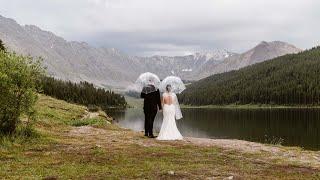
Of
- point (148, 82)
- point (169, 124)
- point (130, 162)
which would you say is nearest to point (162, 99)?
point (169, 124)

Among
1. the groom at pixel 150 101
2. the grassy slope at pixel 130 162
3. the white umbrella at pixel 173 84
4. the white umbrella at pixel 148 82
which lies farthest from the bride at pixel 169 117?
the grassy slope at pixel 130 162

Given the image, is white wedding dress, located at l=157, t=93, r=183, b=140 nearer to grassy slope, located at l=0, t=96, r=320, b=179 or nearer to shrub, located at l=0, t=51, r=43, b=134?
grassy slope, located at l=0, t=96, r=320, b=179

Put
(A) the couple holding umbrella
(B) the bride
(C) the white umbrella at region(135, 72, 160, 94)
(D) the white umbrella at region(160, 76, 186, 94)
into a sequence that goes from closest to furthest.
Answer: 1. (C) the white umbrella at region(135, 72, 160, 94)
2. (A) the couple holding umbrella
3. (D) the white umbrella at region(160, 76, 186, 94)
4. (B) the bride

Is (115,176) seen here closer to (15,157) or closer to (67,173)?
(67,173)

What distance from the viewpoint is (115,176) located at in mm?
20094

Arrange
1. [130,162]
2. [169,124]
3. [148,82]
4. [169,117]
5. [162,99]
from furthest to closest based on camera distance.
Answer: [162,99] → [169,117] → [169,124] → [148,82] → [130,162]

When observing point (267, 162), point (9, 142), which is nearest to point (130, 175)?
point (267, 162)

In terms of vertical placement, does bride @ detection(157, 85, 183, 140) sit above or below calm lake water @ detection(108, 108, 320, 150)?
above

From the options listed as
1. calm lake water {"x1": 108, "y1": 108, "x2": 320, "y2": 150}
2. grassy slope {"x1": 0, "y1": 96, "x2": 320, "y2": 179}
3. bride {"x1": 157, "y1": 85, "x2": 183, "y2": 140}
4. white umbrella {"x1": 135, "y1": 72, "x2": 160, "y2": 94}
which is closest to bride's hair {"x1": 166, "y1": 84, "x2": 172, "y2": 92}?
bride {"x1": 157, "y1": 85, "x2": 183, "y2": 140}

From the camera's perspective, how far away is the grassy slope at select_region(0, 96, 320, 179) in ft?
68.3

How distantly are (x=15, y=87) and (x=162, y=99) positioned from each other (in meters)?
13.3

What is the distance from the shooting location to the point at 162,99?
3991 cm

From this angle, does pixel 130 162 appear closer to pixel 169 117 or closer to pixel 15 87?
pixel 15 87

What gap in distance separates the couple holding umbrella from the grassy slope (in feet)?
21.2
